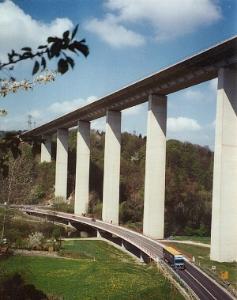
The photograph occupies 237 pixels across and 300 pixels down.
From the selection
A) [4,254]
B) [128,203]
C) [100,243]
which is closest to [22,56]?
[4,254]

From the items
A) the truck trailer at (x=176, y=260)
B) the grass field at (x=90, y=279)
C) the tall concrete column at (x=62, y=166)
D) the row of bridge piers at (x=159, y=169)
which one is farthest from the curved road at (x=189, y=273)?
the tall concrete column at (x=62, y=166)

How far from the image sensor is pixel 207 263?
3238 centimetres

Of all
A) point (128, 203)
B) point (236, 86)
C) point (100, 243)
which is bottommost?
point (100, 243)

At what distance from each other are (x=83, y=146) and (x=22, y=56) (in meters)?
62.6

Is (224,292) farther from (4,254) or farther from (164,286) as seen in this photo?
(4,254)

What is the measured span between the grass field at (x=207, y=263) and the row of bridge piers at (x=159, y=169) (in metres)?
1.07

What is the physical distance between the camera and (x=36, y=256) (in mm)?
34562

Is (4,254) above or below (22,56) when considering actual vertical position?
below

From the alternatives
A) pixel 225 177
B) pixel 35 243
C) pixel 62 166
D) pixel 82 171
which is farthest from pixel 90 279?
pixel 62 166

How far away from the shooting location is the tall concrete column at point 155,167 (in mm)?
45844

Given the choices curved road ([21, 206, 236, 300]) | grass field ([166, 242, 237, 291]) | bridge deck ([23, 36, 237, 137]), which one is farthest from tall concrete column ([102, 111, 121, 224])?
grass field ([166, 242, 237, 291])

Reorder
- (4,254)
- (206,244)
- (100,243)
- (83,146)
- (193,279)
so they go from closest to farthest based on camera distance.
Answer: (193,279), (4,254), (206,244), (100,243), (83,146)

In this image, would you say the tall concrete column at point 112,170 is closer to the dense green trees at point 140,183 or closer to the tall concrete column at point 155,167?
the dense green trees at point 140,183

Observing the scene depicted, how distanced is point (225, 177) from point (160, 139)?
13330 mm
